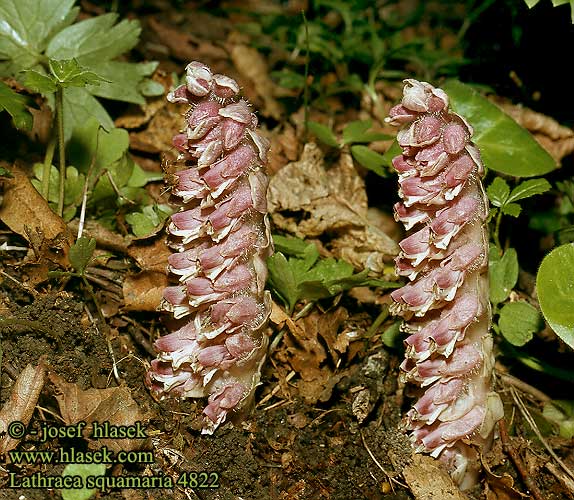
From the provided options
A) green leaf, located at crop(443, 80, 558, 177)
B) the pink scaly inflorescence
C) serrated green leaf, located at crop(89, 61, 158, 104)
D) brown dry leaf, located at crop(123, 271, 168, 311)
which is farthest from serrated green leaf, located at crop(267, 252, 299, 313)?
serrated green leaf, located at crop(89, 61, 158, 104)

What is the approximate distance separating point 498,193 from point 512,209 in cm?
9

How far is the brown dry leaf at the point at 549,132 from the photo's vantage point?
332 centimetres

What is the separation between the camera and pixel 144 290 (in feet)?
8.05

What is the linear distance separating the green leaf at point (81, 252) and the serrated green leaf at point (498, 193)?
1379 millimetres

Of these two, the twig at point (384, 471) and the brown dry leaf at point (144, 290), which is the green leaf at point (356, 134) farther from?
the twig at point (384, 471)

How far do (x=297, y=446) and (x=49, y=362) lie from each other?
808 mm

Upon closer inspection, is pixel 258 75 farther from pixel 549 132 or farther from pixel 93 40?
pixel 549 132

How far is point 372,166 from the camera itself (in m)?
2.96

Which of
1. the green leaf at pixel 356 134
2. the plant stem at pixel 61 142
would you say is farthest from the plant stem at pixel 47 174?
the green leaf at pixel 356 134

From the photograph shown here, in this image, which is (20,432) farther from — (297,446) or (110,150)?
(110,150)

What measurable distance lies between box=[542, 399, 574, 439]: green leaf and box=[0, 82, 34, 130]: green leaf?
2040mm

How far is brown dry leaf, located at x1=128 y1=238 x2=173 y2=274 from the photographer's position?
8.15 feet

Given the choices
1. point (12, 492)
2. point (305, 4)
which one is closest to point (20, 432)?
point (12, 492)

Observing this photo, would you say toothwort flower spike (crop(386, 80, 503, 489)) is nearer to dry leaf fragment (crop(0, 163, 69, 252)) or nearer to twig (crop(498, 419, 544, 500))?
twig (crop(498, 419, 544, 500))
